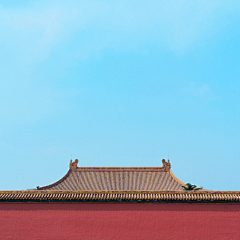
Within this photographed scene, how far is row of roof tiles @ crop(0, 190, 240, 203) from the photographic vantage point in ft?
27.3

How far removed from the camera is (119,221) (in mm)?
8258

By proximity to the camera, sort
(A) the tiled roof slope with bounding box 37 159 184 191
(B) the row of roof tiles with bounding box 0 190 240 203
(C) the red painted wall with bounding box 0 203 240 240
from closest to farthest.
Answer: (C) the red painted wall with bounding box 0 203 240 240 < (B) the row of roof tiles with bounding box 0 190 240 203 < (A) the tiled roof slope with bounding box 37 159 184 191

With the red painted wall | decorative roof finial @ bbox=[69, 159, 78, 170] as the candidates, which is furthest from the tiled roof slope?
the red painted wall

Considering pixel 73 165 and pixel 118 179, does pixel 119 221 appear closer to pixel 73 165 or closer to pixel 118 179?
pixel 118 179

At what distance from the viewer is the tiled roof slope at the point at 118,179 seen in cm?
1836

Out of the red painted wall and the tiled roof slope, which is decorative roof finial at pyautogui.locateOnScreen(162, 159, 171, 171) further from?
the red painted wall

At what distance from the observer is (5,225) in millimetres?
8281

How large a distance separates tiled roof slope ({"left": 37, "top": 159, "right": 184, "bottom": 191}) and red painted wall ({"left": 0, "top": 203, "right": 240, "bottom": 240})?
31.4 feet

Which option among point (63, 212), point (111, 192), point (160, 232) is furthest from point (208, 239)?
point (63, 212)

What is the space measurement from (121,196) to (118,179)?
11072mm

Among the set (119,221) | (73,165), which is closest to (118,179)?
(73,165)

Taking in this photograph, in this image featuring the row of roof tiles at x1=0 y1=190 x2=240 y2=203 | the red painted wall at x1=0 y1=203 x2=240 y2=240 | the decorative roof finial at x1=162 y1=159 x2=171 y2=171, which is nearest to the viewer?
the red painted wall at x1=0 y1=203 x2=240 y2=240

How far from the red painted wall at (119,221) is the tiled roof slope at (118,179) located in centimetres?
957

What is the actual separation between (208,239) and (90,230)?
153 inches
